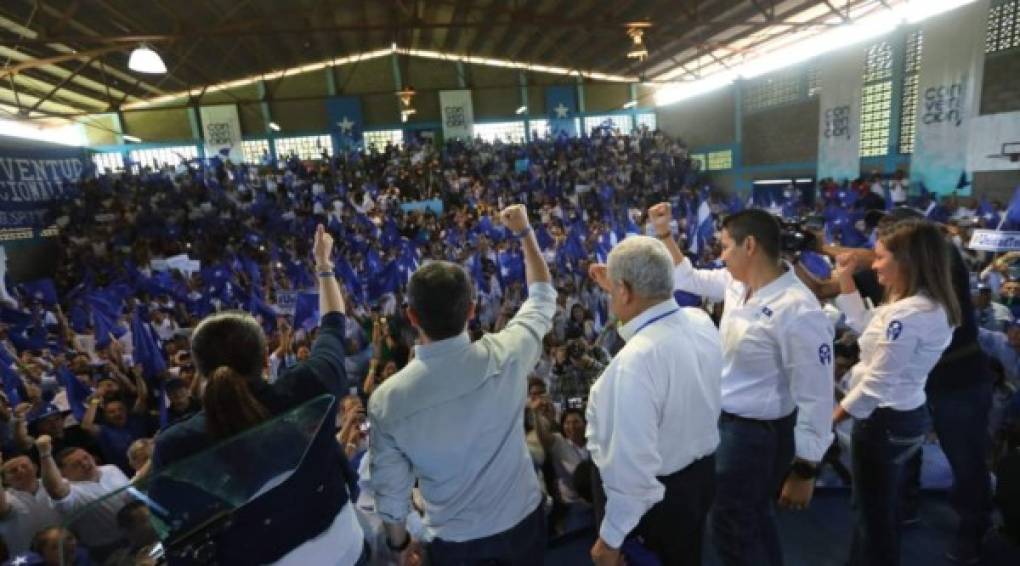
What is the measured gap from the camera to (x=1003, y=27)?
31.9 ft

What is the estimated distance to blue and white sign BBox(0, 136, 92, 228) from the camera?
10.9m

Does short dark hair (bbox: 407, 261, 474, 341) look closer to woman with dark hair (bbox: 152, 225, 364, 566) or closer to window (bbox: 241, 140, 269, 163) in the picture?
woman with dark hair (bbox: 152, 225, 364, 566)

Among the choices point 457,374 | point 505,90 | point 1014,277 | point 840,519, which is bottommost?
point 840,519

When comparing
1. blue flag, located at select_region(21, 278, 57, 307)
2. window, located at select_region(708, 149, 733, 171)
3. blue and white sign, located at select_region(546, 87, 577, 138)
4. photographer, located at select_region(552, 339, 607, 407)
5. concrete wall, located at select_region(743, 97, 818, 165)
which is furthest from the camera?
blue and white sign, located at select_region(546, 87, 577, 138)

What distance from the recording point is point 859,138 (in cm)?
1320

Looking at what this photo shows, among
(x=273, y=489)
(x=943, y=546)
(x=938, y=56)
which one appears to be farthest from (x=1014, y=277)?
(x=938, y=56)

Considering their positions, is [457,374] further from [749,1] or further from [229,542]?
[749,1]

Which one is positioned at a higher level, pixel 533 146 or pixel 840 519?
pixel 533 146

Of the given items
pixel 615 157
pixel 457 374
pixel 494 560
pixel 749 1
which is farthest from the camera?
pixel 615 157

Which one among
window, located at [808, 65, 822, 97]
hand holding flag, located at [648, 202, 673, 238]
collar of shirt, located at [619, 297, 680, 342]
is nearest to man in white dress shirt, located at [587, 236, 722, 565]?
collar of shirt, located at [619, 297, 680, 342]

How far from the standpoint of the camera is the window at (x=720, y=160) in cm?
1881

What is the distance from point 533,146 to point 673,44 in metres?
5.13

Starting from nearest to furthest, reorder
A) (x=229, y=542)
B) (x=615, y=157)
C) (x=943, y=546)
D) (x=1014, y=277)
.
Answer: (x=229, y=542) → (x=943, y=546) → (x=1014, y=277) → (x=615, y=157)

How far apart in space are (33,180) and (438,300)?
14437mm
